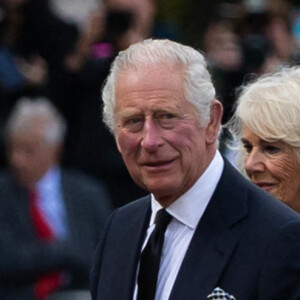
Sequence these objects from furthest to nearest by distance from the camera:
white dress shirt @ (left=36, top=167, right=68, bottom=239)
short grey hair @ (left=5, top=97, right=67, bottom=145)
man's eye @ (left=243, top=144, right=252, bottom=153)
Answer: short grey hair @ (left=5, top=97, right=67, bottom=145)
white dress shirt @ (left=36, top=167, right=68, bottom=239)
man's eye @ (left=243, top=144, right=252, bottom=153)

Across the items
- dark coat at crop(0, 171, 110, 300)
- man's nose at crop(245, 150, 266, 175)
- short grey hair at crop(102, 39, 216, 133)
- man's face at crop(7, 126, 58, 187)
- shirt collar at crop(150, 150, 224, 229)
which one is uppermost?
short grey hair at crop(102, 39, 216, 133)

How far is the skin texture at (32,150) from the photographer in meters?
7.53

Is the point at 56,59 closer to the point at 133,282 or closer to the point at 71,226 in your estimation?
the point at 71,226

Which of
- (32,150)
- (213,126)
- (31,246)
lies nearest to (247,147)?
(213,126)

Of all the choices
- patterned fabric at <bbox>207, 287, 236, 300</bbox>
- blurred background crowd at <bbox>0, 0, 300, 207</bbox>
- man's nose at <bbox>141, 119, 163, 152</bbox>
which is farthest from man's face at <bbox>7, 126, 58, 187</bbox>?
patterned fabric at <bbox>207, 287, 236, 300</bbox>

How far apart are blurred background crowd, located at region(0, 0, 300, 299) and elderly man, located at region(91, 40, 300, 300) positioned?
342cm

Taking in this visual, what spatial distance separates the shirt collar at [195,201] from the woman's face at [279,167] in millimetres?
770

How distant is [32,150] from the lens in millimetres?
7574

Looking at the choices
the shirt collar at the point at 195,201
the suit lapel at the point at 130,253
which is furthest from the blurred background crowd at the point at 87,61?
the shirt collar at the point at 195,201

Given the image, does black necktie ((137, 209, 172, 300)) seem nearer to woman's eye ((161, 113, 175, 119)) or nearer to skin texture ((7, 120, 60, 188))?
woman's eye ((161, 113, 175, 119))

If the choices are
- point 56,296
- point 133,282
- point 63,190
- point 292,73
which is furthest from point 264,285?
point 63,190

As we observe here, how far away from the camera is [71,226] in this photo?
291 inches

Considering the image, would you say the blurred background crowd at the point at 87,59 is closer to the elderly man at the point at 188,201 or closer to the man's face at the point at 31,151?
the man's face at the point at 31,151

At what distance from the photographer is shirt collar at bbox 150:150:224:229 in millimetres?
4230
